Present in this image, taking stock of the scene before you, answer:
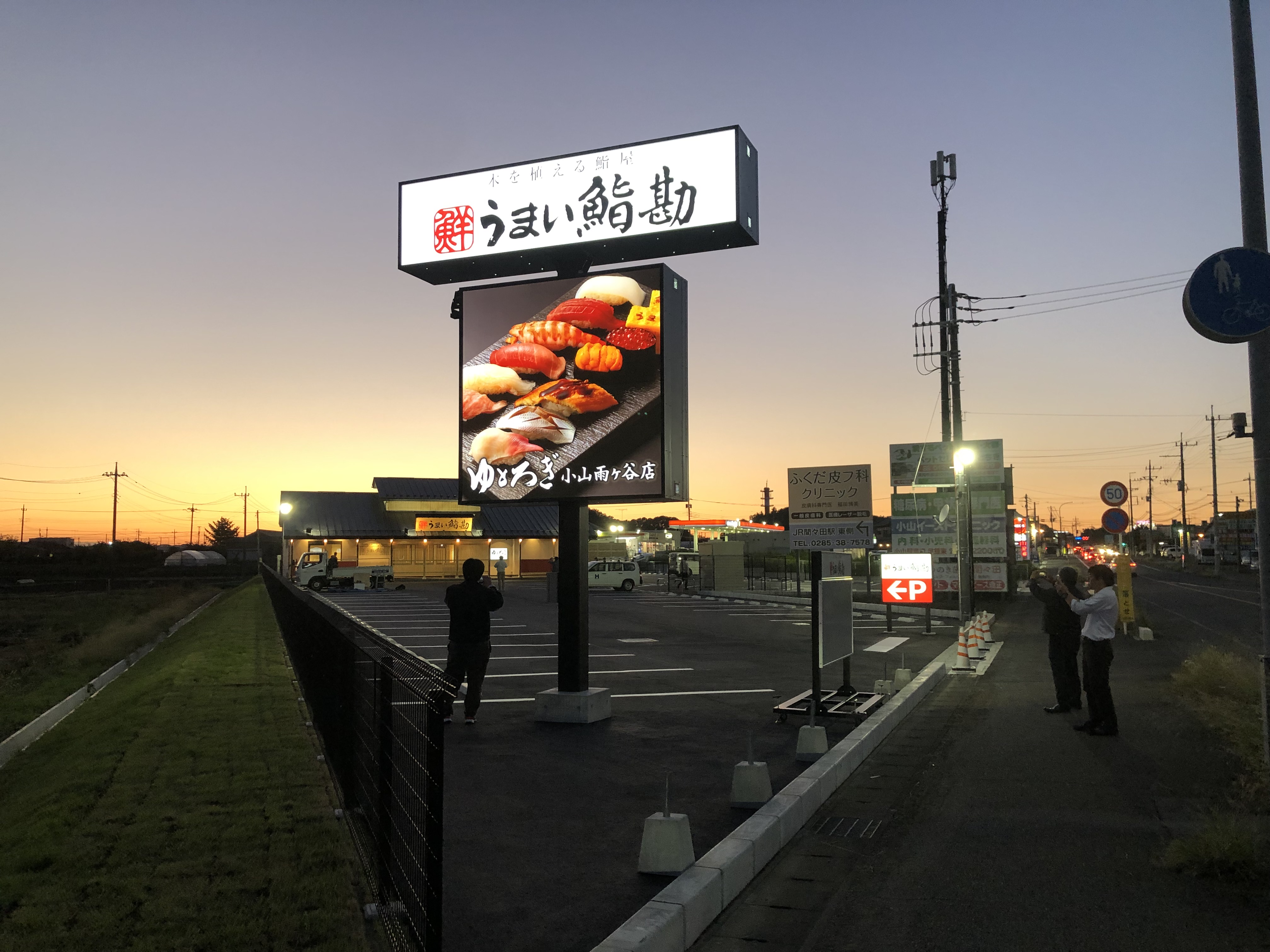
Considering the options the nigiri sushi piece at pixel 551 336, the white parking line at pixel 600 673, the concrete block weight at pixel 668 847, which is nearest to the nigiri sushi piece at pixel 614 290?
the nigiri sushi piece at pixel 551 336

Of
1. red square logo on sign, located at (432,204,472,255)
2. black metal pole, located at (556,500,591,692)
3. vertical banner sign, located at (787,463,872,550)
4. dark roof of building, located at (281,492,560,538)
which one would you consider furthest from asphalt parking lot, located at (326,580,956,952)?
dark roof of building, located at (281,492,560,538)

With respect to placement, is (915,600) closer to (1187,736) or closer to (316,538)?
(1187,736)

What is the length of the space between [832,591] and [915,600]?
9.88 metres

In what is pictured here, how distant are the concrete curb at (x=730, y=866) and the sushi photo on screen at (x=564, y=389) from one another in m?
3.53

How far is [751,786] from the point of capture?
6840mm

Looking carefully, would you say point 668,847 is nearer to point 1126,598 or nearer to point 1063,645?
point 1063,645

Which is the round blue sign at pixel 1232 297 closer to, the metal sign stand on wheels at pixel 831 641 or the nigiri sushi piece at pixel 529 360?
the metal sign stand on wheels at pixel 831 641

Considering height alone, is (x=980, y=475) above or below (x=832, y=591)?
above

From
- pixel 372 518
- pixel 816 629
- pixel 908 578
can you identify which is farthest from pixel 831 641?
pixel 372 518

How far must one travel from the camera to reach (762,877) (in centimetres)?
575

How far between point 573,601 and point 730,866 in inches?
223

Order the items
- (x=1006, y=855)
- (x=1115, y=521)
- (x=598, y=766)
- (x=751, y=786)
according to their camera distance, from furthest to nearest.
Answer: (x=1115, y=521) < (x=598, y=766) < (x=751, y=786) < (x=1006, y=855)

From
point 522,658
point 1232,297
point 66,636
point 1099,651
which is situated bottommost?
point 66,636

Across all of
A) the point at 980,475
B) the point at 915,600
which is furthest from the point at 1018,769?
the point at 980,475
